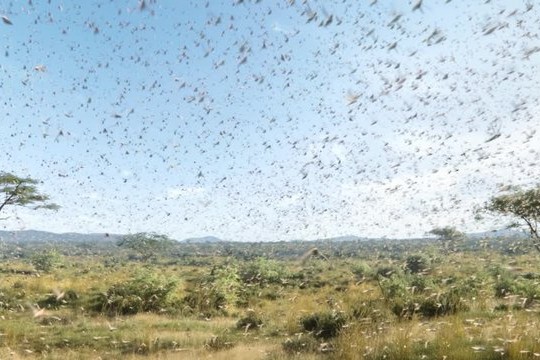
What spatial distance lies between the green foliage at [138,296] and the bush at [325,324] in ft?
28.7

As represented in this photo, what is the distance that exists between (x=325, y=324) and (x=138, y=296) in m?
11.2

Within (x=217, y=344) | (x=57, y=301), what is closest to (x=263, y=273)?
(x=57, y=301)

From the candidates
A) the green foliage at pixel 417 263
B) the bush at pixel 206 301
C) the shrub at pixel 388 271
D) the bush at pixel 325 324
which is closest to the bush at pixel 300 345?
the bush at pixel 325 324

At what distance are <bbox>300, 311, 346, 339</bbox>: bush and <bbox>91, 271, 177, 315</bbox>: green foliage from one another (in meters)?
8.74

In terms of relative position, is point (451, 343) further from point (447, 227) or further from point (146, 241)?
point (447, 227)

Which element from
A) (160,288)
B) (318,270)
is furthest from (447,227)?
(160,288)

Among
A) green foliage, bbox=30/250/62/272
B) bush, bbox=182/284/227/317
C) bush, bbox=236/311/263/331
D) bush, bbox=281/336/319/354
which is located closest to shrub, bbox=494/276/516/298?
bush, bbox=236/311/263/331

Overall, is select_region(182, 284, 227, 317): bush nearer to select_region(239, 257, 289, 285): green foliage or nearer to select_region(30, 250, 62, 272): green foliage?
select_region(239, 257, 289, 285): green foliage

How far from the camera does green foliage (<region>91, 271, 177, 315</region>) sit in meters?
21.2

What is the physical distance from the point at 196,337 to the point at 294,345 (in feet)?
11.5

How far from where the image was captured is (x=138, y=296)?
71.7ft

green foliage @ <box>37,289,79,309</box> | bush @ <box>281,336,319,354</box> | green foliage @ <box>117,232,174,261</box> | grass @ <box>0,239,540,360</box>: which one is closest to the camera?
grass @ <box>0,239,540,360</box>

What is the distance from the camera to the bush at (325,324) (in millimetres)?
13663

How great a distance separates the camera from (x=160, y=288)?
22359 millimetres
